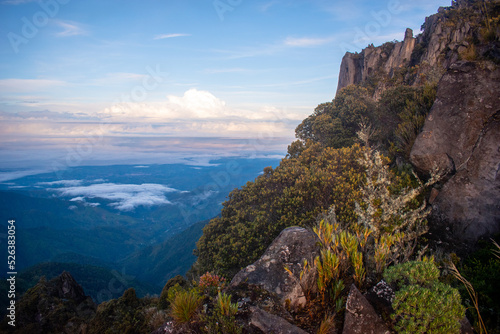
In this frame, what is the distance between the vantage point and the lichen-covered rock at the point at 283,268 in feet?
17.4

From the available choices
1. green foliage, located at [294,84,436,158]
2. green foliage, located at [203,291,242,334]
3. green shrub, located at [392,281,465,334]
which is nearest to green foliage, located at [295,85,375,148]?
green foliage, located at [294,84,436,158]

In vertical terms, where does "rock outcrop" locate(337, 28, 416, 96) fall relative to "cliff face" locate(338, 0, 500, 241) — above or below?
above

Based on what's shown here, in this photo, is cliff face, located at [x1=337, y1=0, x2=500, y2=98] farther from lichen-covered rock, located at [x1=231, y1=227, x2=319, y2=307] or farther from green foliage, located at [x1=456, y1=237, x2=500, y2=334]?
lichen-covered rock, located at [x1=231, y1=227, x2=319, y2=307]

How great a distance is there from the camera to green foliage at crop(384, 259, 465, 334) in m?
3.49

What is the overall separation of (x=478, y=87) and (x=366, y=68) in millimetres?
36089

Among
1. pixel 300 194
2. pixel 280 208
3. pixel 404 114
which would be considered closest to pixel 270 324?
pixel 300 194

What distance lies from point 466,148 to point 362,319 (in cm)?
849

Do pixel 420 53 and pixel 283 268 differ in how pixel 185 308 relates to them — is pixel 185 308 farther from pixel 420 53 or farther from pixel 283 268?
pixel 420 53

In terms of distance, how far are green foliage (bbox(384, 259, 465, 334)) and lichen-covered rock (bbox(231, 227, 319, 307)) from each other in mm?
1769

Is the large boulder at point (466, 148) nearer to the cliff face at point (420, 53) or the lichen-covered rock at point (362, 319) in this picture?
the cliff face at point (420, 53)

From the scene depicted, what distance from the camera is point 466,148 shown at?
359 inches

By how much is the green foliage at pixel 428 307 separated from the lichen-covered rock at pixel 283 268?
5.80 feet

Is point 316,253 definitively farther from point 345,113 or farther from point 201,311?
point 345,113

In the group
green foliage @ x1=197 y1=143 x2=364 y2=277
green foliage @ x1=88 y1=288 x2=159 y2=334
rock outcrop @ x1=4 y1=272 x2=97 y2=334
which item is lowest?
rock outcrop @ x1=4 y1=272 x2=97 y2=334
